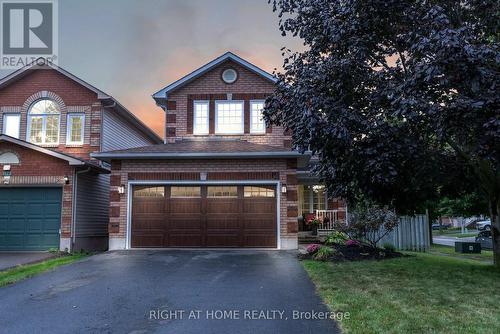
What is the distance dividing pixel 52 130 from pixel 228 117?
7615mm

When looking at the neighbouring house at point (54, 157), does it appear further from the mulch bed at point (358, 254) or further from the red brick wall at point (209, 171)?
the mulch bed at point (358, 254)

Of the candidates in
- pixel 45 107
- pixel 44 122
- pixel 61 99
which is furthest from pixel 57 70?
pixel 44 122

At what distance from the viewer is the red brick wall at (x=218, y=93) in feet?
55.2

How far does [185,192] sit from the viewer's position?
573 inches

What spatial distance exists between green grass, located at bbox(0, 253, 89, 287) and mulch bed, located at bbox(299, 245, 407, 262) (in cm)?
700

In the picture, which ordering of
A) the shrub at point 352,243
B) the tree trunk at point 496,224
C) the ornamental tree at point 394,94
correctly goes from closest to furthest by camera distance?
the ornamental tree at point 394,94 < the tree trunk at point 496,224 < the shrub at point 352,243

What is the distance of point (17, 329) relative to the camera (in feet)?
19.1

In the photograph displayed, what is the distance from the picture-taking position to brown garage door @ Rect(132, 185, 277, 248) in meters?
14.3

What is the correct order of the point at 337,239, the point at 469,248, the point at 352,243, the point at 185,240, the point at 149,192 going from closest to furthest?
the point at 352,243 < the point at 185,240 < the point at 149,192 < the point at 337,239 < the point at 469,248

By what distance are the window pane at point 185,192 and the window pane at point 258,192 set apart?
67.5 inches

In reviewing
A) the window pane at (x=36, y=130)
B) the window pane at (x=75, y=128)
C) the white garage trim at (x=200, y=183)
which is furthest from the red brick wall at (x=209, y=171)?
the window pane at (x=36, y=130)

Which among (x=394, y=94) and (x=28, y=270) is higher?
(x=394, y=94)

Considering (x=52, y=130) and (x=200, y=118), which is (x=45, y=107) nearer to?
(x=52, y=130)

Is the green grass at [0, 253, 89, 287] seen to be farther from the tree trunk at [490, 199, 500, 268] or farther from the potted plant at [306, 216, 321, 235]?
the tree trunk at [490, 199, 500, 268]
